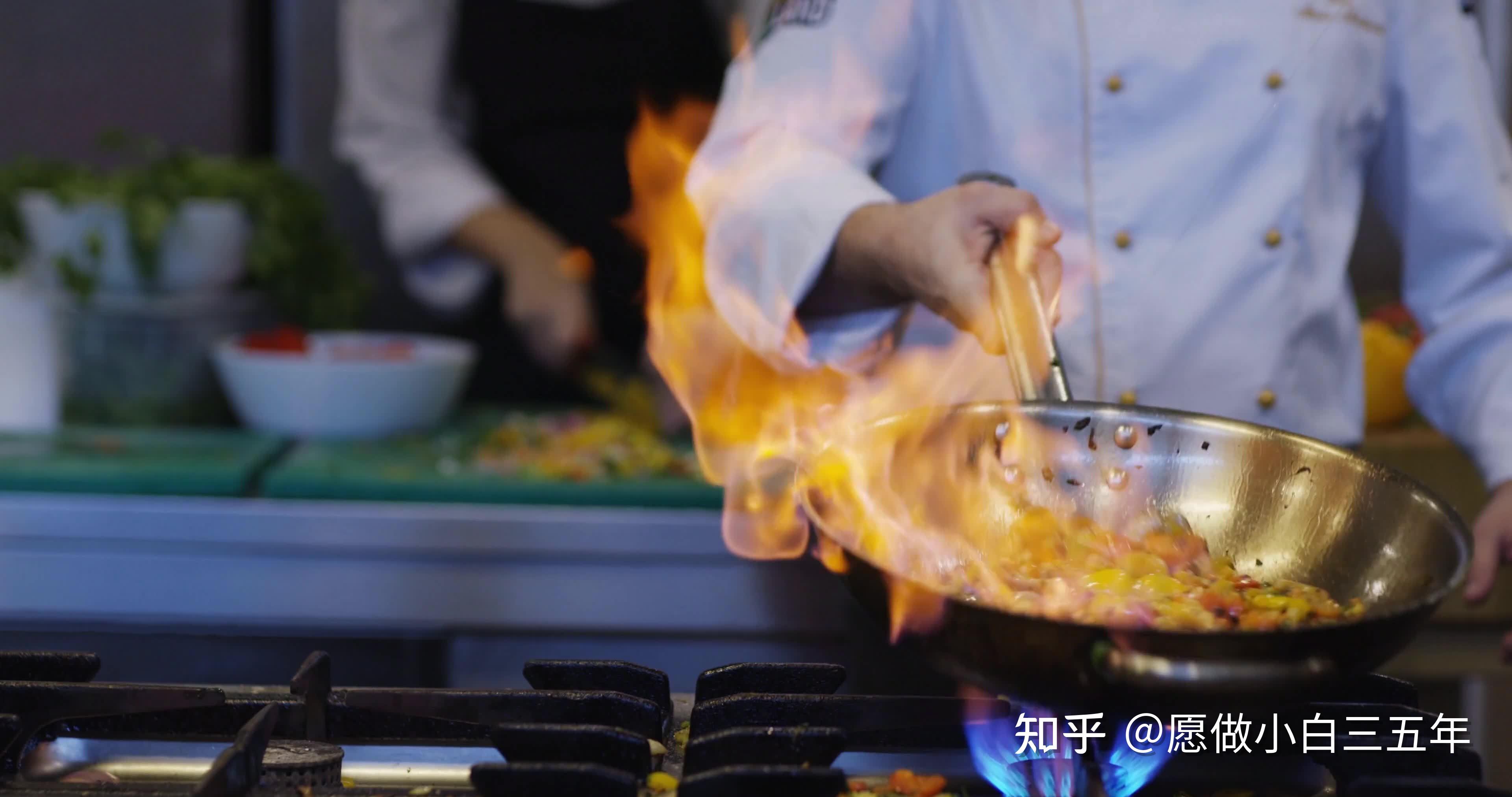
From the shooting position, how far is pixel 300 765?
26.9 inches

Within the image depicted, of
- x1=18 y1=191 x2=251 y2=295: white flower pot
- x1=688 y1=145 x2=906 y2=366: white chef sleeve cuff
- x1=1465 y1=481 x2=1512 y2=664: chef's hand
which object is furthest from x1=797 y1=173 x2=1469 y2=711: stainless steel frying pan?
x1=18 y1=191 x2=251 y2=295: white flower pot

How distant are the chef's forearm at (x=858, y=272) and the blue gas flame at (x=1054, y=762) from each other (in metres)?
0.31

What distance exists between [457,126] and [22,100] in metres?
0.68

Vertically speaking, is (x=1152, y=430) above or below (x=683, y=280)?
below

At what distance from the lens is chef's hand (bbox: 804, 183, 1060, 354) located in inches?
30.5

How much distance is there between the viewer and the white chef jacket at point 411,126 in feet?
5.92

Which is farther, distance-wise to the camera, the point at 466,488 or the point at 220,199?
the point at 220,199

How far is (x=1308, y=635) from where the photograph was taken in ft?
1.79

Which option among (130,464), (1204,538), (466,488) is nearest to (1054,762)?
(1204,538)

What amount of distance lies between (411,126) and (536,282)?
1.18ft

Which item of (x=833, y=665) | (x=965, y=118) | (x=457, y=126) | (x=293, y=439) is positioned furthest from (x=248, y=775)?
(x=457, y=126)

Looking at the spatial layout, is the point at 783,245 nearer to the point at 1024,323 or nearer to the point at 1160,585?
the point at 1024,323

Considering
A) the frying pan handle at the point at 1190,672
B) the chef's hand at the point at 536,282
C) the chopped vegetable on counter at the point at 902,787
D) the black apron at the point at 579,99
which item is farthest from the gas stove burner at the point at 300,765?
the black apron at the point at 579,99

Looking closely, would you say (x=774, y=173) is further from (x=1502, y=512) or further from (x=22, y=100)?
(x=22, y=100)
